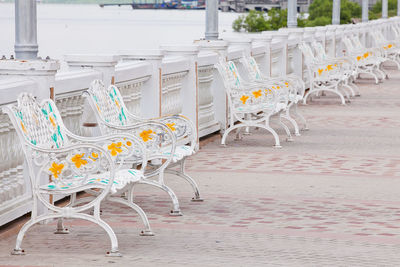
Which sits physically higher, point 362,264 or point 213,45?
point 213,45

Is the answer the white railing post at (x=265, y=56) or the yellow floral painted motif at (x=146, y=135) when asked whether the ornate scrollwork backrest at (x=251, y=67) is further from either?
the yellow floral painted motif at (x=146, y=135)

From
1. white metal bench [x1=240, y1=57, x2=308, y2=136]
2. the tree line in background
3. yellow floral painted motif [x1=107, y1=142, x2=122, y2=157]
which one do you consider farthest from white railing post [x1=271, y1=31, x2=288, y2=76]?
the tree line in background

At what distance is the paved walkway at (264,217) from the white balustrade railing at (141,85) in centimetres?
39

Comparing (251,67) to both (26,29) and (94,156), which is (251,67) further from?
(94,156)

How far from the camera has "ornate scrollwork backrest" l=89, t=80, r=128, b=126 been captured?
6.81 meters

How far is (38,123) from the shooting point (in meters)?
5.86

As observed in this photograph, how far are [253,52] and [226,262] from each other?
8.36 metres

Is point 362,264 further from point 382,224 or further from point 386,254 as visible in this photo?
point 382,224

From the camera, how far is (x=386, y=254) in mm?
5730

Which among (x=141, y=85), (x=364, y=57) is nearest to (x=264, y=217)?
(x=141, y=85)

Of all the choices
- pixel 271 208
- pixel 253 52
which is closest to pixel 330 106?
pixel 253 52

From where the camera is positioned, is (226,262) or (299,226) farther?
(299,226)

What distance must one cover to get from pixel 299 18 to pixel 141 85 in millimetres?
96716

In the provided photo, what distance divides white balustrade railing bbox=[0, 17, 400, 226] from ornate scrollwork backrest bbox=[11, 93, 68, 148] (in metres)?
0.34
